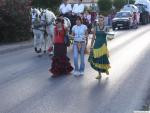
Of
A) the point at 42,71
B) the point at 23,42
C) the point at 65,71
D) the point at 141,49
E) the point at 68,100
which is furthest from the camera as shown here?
the point at 23,42

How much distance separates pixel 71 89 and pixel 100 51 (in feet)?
6.12

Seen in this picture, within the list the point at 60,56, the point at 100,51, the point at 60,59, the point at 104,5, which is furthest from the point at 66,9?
the point at 104,5

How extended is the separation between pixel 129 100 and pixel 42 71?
5.33 metres

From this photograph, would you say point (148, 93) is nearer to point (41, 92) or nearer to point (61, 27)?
point (41, 92)

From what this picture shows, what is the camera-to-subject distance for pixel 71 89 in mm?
12250

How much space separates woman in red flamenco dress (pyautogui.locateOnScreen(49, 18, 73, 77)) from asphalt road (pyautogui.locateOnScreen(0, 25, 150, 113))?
0.36 meters

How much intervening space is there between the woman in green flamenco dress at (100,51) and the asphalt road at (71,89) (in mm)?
372

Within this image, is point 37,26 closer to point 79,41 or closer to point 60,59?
point 60,59

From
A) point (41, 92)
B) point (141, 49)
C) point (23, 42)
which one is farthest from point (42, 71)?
point (23, 42)

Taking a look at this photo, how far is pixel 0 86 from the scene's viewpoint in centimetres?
1271

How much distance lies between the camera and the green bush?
89.9ft

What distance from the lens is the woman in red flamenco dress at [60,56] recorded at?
14.5 m

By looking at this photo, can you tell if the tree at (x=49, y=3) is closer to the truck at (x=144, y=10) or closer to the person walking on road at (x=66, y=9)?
the person walking on road at (x=66, y=9)

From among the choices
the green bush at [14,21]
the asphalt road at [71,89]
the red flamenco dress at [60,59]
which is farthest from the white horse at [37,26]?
the green bush at [14,21]
